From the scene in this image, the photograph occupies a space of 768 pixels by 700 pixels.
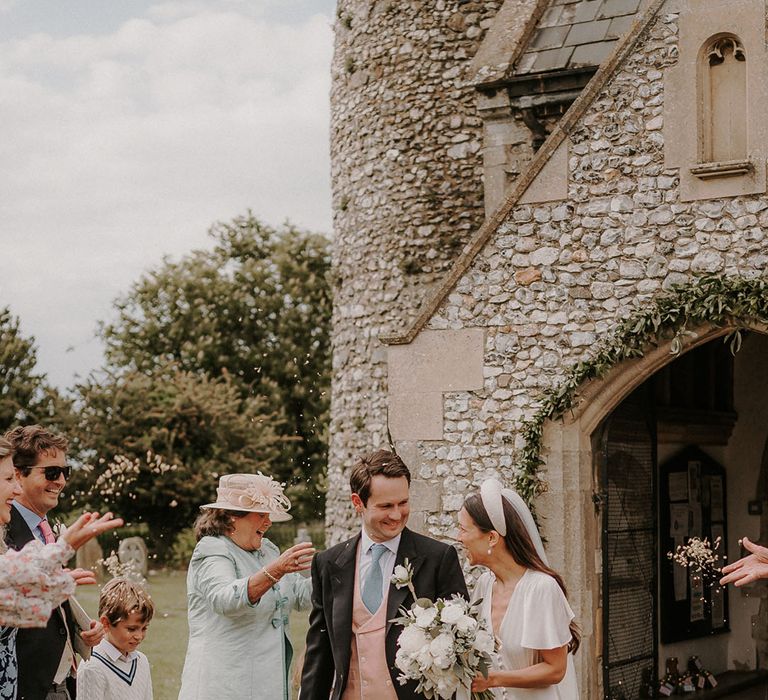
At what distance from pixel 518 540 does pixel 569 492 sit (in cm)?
432

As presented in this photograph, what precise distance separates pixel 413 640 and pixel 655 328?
16.1 ft

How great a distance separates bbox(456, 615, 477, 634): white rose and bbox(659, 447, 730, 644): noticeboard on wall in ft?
25.2

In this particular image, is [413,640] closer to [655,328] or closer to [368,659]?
[368,659]

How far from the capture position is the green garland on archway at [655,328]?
29.2 feet

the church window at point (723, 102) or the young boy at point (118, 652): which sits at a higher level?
the church window at point (723, 102)

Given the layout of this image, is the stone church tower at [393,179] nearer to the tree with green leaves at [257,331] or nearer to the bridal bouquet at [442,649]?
the bridal bouquet at [442,649]

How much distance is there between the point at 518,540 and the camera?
541 cm

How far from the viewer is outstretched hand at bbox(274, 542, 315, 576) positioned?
5137 mm

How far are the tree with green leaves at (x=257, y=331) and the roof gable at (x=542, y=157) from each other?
28.5 metres

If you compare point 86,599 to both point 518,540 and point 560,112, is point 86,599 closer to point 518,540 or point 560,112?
point 560,112

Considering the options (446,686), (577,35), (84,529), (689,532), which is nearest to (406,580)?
(446,686)

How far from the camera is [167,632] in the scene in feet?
60.8

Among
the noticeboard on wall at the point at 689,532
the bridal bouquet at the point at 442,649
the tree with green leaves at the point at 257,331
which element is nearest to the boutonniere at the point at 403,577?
the bridal bouquet at the point at 442,649

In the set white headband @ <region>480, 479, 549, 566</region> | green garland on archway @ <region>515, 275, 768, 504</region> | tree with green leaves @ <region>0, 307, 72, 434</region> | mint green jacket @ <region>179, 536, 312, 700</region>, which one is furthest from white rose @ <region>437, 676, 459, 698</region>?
tree with green leaves @ <region>0, 307, 72, 434</region>
